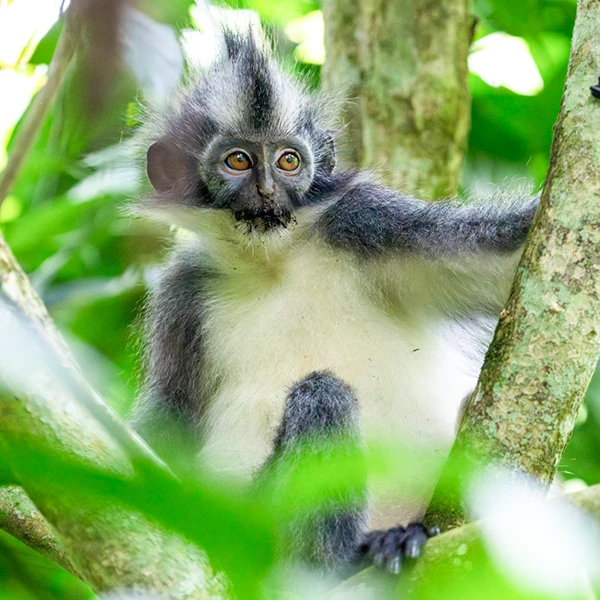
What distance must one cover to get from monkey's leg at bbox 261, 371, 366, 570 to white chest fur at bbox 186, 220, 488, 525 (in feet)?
1.49

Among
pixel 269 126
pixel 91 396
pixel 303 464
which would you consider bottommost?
pixel 91 396

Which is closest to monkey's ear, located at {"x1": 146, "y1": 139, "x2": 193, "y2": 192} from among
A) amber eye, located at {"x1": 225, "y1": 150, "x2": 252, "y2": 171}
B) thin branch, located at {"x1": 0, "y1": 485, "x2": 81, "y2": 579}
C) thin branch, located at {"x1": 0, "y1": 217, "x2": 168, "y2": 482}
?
amber eye, located at {"x1": 225, "y1": 150, "x2": 252, "y2": 171}

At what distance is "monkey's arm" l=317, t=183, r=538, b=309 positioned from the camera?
12.1 feet

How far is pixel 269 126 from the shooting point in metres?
4.36

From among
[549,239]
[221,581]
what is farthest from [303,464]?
[221,581]

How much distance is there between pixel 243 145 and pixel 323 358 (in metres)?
1.15

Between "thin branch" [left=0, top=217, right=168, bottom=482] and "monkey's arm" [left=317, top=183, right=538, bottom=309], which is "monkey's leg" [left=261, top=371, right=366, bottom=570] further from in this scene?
"thin branch" [left=0, top=217, right=168, bottom=482]

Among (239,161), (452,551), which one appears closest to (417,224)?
(239,161)

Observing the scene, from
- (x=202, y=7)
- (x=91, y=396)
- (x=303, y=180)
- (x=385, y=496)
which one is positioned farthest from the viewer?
(x=303, y=180)

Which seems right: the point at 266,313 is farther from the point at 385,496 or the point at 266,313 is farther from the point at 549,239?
the point at 549,239

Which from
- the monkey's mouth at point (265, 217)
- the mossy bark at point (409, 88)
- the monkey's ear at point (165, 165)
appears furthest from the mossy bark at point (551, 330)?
the mossy bark at point (409, 88)

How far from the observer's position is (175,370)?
459 cm

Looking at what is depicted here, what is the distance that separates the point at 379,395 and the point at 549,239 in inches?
63.8

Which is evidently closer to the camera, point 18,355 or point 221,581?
point 18,355
